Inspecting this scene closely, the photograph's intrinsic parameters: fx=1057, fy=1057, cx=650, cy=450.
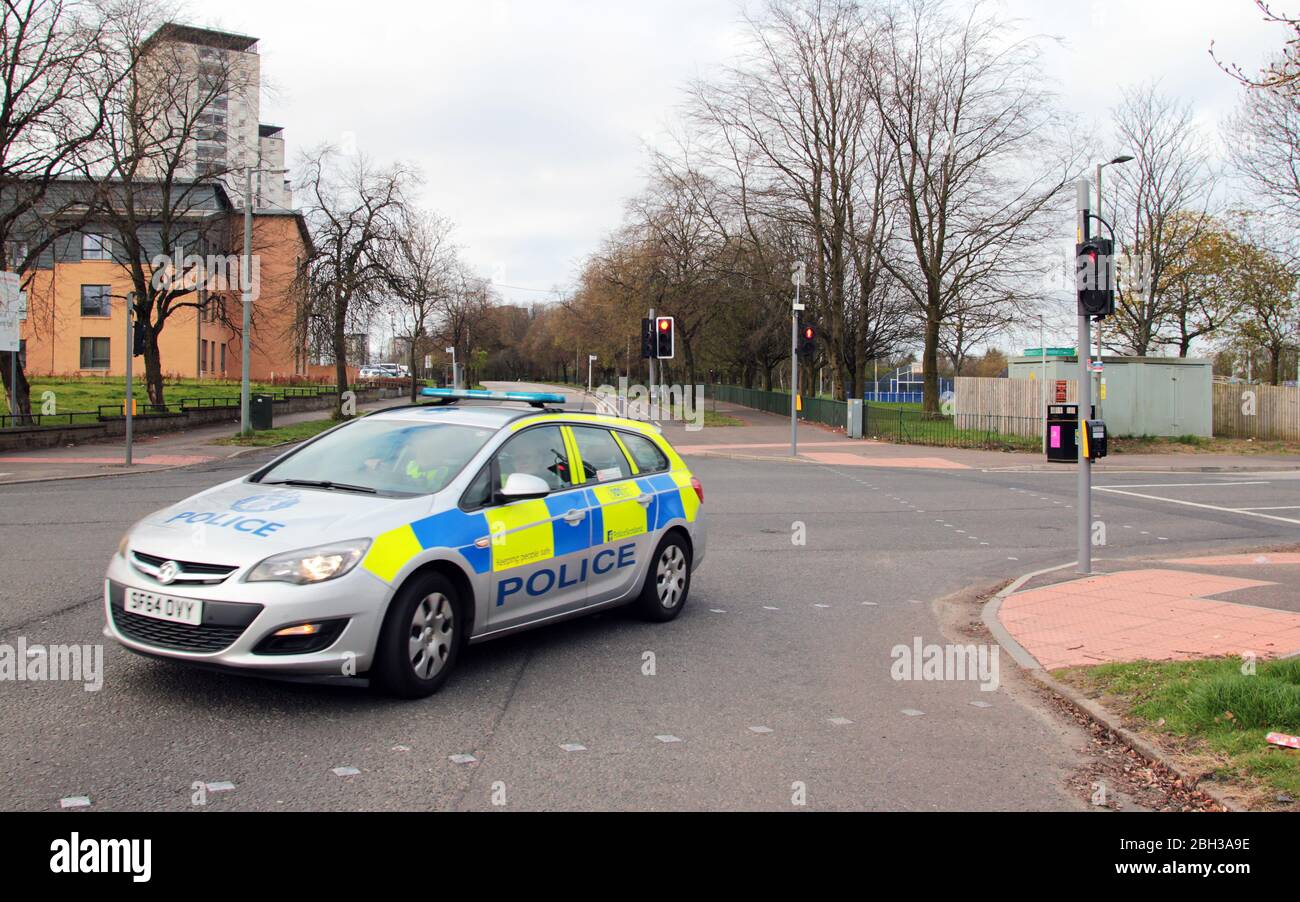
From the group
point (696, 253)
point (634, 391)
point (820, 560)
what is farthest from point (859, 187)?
point (820, 560)

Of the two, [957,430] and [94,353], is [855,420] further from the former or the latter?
[94,353]

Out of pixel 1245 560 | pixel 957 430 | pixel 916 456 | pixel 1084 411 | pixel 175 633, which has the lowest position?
pixel 1245 560

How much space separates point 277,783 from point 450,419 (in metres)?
3.11

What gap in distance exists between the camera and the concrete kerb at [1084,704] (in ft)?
15.7

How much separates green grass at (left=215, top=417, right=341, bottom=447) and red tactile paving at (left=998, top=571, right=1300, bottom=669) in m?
21.2

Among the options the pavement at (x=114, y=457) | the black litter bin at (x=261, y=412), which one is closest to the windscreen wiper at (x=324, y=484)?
the pavement at (x=114, y=457)

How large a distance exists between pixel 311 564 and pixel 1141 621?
20.6ft

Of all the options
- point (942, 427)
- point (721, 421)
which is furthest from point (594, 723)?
point (721, 421)

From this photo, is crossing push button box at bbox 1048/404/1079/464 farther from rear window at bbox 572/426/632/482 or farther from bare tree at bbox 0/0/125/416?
bare tree at bbox 0/0/125/416

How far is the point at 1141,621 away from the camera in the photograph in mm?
8211

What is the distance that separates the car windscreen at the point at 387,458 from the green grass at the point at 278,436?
809 inches

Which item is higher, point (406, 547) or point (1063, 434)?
point (1063, 434)

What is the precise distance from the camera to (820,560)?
11.6 meters

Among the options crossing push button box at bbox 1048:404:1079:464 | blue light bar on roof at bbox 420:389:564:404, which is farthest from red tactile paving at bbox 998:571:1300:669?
blue light bar on roof at bbox 420:389:564:404
